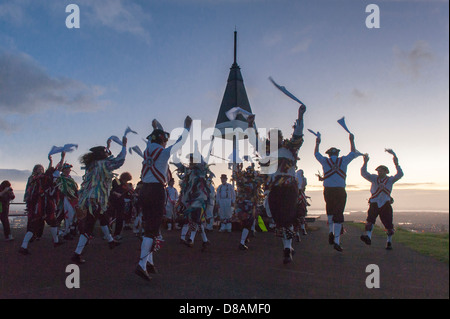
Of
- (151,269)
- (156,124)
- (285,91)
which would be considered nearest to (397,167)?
(285,91)

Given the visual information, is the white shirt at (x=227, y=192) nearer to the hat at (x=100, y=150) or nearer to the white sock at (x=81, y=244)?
the hat at (x=100, y=150)

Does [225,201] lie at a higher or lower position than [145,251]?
higher

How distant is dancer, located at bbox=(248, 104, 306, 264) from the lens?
18.4ft

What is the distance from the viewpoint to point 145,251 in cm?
448

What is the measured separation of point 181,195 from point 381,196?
4653mm

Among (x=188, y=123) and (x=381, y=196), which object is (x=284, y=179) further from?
(x=381, y=196)

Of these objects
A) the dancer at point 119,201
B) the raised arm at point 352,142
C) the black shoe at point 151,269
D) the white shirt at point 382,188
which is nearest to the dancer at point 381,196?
the white shirt at point 382,188

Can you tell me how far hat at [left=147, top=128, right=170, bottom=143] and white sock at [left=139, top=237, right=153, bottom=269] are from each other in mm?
1470

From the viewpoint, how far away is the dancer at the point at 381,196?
7363mm

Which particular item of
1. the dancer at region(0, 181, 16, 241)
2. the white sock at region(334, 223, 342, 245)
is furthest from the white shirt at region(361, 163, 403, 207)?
the dancer at region(0, 181, 16, 241)
